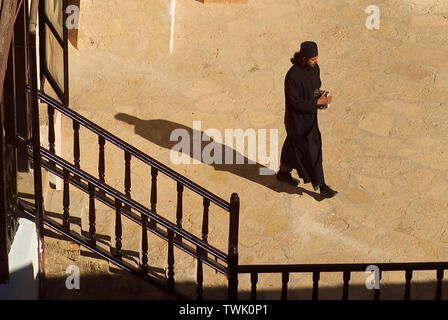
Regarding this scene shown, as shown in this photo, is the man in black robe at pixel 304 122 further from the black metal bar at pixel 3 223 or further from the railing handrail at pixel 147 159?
the black metal bar at pixel 3 223

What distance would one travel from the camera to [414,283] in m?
12.9

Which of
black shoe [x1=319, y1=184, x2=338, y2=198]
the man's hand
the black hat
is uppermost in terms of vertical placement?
the black hat

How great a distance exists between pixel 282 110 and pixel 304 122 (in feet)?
5.33

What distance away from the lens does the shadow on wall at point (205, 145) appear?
569 inches

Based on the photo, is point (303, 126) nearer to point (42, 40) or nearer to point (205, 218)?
point (205, 218)

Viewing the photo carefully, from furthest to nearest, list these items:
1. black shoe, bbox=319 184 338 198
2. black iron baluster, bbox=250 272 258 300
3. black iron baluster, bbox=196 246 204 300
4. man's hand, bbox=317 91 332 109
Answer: black shoe, bbox=319 184 338 198, man's hand, bbox=317 91 332 109, black iron baluster, bbox=196 246 204 300, black iron baluster, bbox=250 272 258 300

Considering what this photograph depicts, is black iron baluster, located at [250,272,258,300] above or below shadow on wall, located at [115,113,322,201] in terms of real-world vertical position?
below

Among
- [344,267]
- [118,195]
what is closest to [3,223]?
[118,195]

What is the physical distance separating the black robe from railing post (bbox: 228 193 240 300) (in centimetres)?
256

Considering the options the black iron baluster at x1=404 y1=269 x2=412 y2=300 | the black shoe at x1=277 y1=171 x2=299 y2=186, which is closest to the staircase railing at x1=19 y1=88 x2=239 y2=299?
the black iron baluster at x1=404 y1=269 x2=412 y2=300

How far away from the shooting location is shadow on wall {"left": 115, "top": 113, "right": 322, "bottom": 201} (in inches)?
569

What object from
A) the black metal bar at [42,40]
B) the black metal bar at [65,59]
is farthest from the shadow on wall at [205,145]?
the black metal bar at [42,40]

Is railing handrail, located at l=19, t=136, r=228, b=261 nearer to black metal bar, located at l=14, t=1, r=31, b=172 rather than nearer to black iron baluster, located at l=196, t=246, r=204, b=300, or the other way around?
black iron baluster, located at l=196, t=246, r=204, b=300
